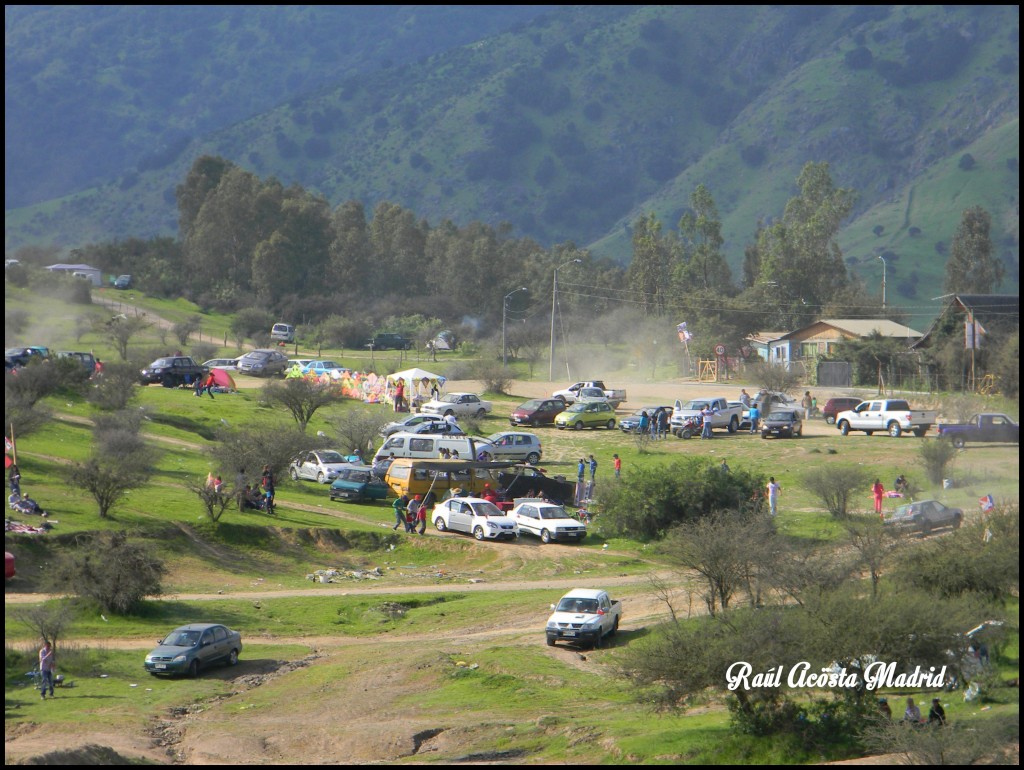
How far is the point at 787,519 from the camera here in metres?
Result: 38.4

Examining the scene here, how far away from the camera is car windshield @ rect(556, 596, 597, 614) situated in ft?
84.2

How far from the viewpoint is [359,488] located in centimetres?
4188

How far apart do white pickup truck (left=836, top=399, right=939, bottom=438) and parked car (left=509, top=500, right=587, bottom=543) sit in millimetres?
19059

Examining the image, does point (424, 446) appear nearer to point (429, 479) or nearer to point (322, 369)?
point (429, 479)

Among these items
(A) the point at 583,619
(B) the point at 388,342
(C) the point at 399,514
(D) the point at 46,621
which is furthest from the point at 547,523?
(B) the point at 388,342

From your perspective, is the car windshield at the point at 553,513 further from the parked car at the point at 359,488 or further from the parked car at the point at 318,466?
the parked car at the point at 318,466

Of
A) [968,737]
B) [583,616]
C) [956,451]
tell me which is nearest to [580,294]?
[956,451]

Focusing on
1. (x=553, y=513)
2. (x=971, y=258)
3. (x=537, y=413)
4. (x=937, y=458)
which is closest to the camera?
(x=553, y=513)

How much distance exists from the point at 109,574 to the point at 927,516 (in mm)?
21577

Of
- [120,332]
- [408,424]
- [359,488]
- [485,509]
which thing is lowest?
[485,509]

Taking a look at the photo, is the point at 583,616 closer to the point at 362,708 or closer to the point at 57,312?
the point at 362,708

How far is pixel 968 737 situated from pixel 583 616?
968 centimetres

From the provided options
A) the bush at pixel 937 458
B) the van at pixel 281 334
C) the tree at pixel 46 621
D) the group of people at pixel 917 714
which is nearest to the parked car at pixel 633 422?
the bush at pixel 937 458

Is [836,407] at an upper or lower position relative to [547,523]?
upper
